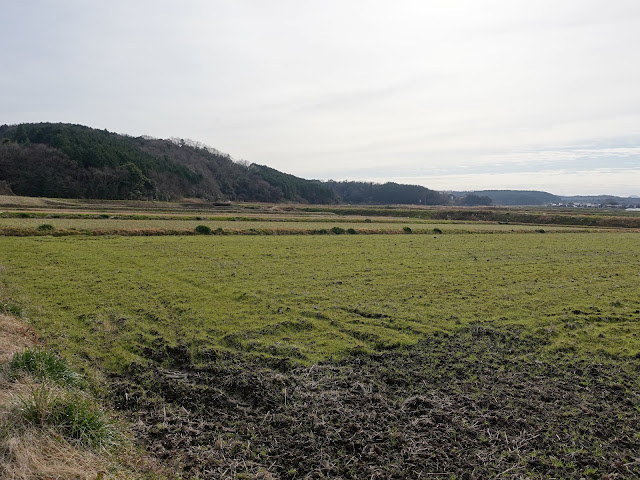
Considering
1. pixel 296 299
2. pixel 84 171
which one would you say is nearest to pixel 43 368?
pixel 296 299

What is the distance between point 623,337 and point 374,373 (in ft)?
25.3

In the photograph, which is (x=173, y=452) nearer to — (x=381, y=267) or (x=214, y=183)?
(x=381, y=267)

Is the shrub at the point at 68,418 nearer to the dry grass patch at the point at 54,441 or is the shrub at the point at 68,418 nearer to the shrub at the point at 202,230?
the dry grass patch at the point at 54,441

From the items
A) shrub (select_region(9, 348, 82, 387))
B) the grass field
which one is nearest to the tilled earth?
the grass field

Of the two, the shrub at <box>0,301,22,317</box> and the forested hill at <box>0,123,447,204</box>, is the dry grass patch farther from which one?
the forested hill at <box>0,123,447,204</box>

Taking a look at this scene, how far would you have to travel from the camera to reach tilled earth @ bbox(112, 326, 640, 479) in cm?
547

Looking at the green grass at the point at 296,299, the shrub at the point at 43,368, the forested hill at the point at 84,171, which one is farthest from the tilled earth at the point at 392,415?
→ the forested hill at the point at 84,171

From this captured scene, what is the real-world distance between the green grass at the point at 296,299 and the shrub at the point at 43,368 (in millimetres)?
1213

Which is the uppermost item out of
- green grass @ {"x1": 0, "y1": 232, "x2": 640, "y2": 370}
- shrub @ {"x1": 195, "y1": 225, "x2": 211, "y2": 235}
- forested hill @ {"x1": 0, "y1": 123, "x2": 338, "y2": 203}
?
forested hill @ {"x1": 0, "y1": 123, "x2": 338, "y2": 203}

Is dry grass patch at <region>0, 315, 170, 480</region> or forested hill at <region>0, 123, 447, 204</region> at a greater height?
forested hill at <region>0, 123, 447, 204</region>

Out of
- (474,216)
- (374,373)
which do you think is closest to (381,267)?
(374,373)

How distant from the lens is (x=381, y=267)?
2072 cm

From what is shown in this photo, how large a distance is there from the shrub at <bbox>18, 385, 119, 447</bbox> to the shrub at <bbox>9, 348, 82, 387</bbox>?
3.06 feet

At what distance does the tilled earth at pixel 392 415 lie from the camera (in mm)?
5469
